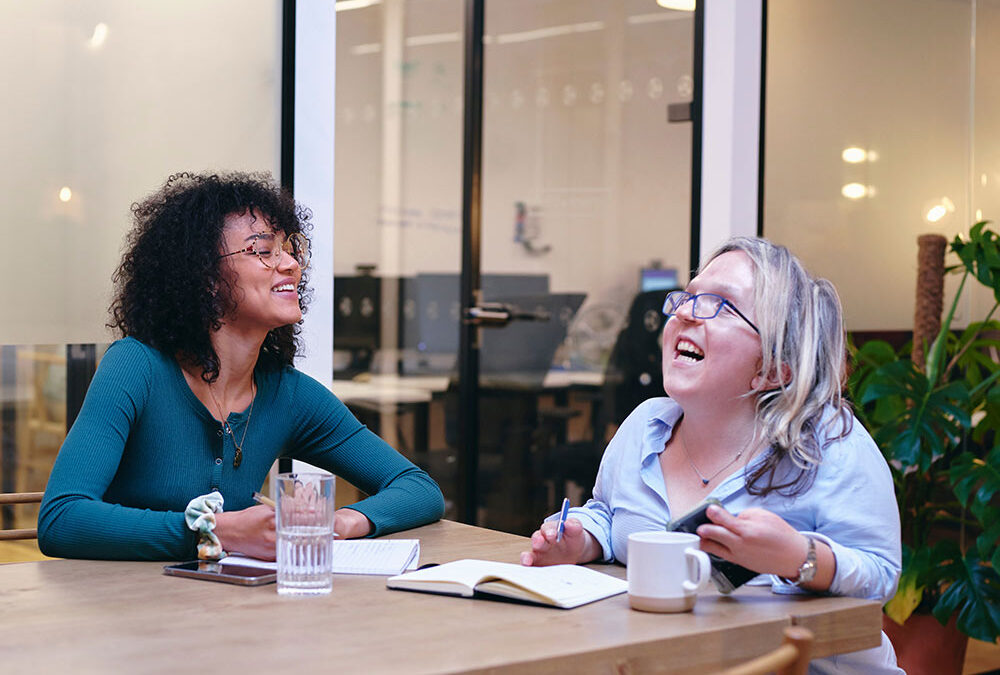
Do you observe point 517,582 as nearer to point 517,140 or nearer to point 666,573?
point 666,573

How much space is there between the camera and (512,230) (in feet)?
16.3

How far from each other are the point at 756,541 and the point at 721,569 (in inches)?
3.0

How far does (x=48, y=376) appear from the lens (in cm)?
267

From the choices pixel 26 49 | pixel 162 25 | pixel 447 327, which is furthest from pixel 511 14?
pixel 26 49

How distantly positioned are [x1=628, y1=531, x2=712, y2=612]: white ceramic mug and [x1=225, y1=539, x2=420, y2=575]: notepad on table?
1.18ft

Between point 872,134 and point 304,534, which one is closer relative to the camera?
point 304,534

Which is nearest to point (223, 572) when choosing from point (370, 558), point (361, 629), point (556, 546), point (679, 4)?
point (370, 558)

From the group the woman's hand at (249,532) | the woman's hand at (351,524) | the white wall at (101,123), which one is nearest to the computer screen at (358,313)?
the white wall at (101,123)

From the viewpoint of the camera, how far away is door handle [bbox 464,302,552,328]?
4.65 meters

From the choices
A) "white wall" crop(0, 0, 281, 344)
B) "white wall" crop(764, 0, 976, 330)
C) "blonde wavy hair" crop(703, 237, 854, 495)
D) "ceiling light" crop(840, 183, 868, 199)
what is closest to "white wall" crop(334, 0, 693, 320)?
"white wall" crop(764, 0, 976, 330)

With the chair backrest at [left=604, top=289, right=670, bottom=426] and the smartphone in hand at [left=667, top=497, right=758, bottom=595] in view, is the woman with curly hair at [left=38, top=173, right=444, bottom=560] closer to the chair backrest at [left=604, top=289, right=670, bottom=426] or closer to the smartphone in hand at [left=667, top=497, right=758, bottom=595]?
the smartphone in hand at [left=667, top=497, right=758, bottom=595]

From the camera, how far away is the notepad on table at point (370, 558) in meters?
1.60

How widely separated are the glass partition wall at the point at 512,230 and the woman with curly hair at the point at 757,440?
2900mm

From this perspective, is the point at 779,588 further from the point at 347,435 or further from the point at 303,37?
the point at 303,37
